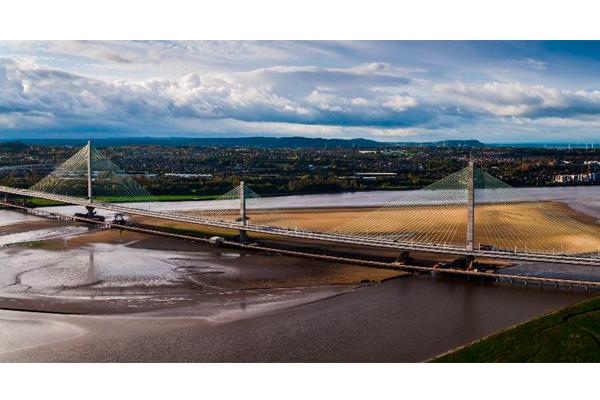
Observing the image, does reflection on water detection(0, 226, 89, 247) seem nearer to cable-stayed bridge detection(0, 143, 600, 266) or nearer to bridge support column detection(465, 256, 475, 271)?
cable-stayed bridge detection(0, 143, 600, 266)

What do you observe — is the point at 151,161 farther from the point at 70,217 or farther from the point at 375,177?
the point at 70,217

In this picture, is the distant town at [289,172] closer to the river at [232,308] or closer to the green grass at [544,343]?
the river at [232,308]

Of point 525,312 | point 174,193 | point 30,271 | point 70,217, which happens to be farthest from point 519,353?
point 174,193

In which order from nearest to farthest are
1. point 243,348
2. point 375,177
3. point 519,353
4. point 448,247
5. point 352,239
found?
point 519,353
point 243,348
point 448,247
point 352,239
point 375,177

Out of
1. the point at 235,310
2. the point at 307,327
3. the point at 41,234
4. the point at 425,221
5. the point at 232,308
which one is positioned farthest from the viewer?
the point at 41,234

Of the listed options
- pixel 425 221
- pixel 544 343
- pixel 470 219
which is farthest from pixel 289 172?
pixel 544 343

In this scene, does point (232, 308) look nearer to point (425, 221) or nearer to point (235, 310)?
point (235, 310)
